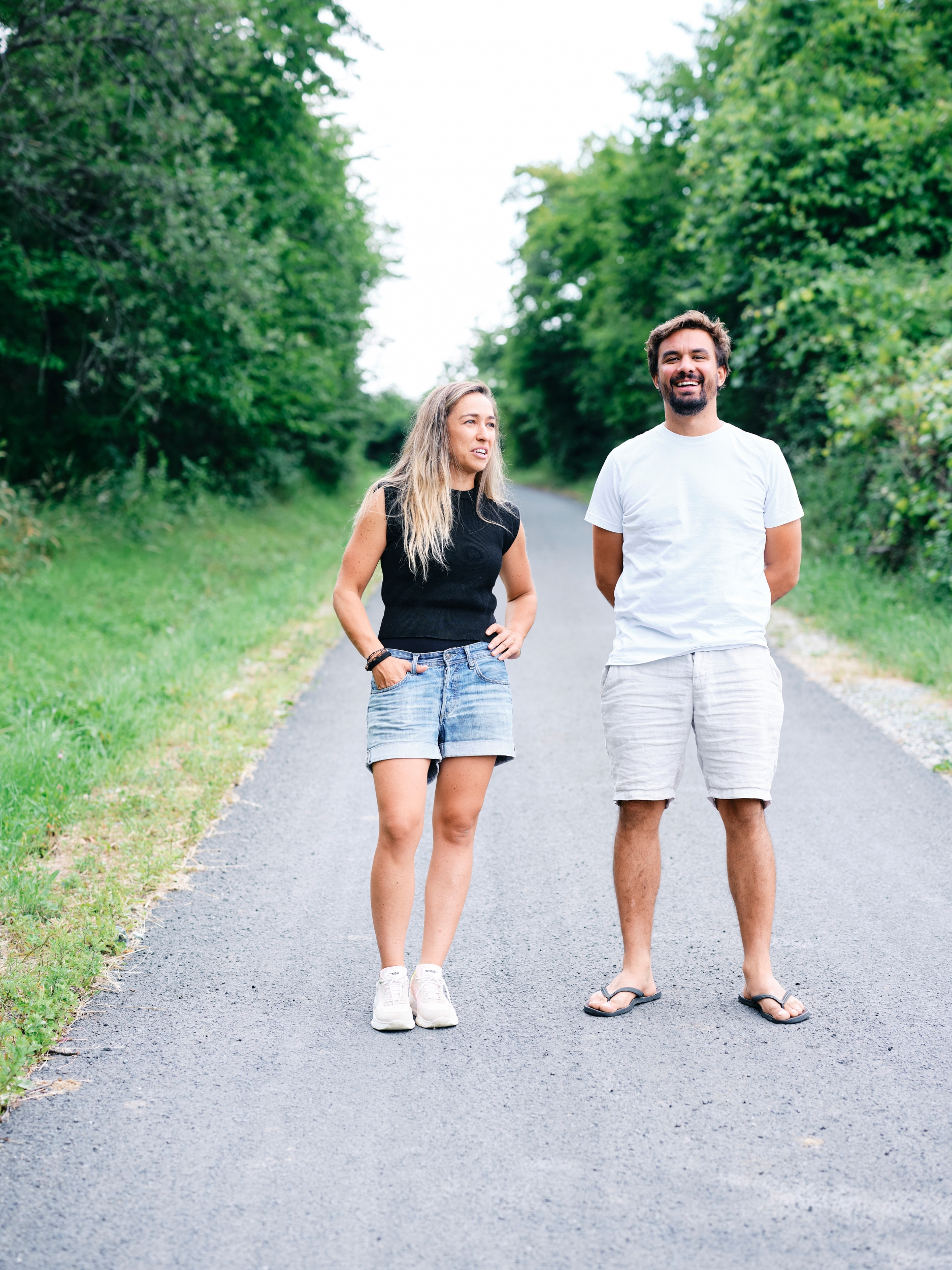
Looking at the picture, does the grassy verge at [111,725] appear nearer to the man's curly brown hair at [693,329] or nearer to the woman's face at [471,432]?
the woman's face at [471,432]

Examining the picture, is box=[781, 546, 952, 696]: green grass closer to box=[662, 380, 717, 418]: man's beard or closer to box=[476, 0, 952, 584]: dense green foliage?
box=[476, 0, 952, 584]: dense green foliage

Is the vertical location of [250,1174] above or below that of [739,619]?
below

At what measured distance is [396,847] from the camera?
3490 mm

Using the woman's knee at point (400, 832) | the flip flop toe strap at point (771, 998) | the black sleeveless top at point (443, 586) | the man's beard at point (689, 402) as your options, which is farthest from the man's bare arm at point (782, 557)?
the woman's knee at point (400, 832)

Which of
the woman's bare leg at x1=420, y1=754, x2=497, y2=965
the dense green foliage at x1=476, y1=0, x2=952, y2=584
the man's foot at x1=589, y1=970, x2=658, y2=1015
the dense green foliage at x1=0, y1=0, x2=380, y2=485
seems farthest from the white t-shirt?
the dense green foliage at x1=0, y1=0, x2=380, y2=485

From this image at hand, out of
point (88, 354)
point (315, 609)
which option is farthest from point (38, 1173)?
point (88, 354)

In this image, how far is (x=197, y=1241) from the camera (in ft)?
7.83

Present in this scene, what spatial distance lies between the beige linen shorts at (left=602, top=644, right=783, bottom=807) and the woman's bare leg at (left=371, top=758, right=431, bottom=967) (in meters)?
0.65

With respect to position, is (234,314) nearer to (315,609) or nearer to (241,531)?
(315,609)

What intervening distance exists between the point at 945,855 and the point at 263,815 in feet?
10.3

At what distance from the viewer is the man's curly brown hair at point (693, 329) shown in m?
3.54

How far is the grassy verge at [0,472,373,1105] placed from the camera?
3875mm

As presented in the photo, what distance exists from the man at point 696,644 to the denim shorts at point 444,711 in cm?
38

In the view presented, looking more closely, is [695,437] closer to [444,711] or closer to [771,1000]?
[444,711]
